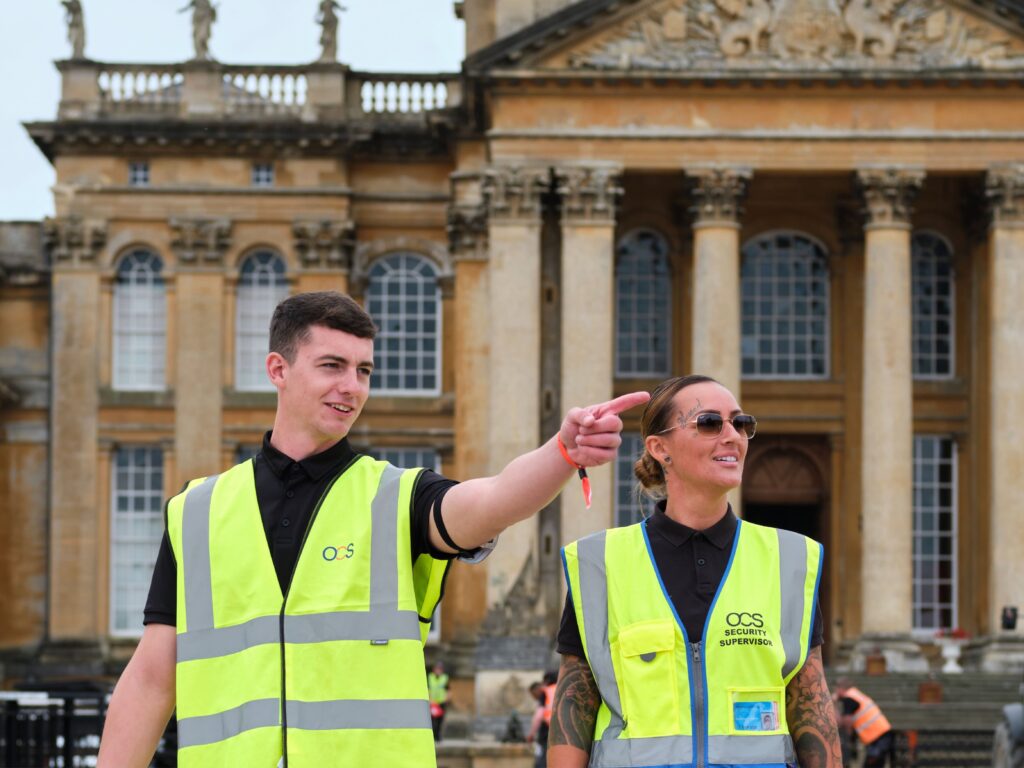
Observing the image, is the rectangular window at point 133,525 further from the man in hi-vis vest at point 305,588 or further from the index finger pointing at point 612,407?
the index finger pointing at point 612,407

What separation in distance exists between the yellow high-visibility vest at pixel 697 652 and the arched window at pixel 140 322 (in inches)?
1361

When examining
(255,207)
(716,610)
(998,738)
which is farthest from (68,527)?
(716,610)

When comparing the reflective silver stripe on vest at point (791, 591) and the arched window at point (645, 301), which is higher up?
the arched window at point (645, 301)

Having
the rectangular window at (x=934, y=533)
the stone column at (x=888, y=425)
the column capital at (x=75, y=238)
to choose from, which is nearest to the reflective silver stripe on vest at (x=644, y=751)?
the stone column at (x=888, y=425)

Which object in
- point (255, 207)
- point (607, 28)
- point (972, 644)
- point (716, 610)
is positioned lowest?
point (972, 644)

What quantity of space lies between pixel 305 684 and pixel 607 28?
3053 cm

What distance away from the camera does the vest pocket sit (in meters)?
6.02

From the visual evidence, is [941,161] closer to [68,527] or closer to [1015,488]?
[1015,488]

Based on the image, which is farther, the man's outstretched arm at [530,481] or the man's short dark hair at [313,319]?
the man's short dark hair at [313,319]

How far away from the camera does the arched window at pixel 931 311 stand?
125 feet

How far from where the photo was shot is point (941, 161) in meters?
35.1

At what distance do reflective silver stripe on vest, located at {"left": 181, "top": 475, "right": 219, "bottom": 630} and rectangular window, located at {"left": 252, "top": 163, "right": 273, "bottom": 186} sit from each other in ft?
114

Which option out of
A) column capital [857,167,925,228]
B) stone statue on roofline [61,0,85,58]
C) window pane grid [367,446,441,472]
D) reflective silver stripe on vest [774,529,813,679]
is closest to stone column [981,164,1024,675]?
column capital [857,167,925,228]

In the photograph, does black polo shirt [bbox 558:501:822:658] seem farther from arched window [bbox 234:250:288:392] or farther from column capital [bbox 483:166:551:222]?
arched window [bbox 234:250:288:392]
